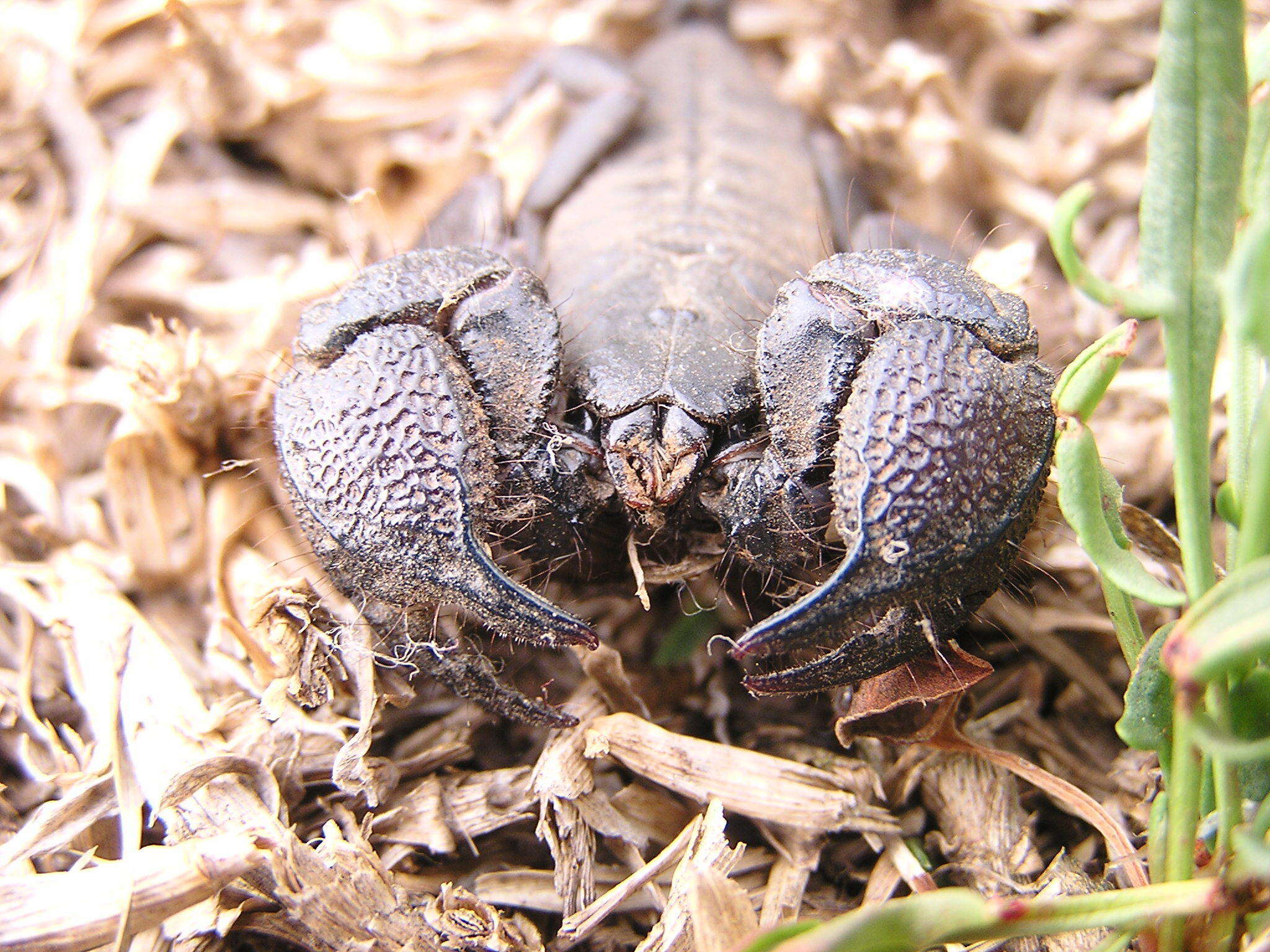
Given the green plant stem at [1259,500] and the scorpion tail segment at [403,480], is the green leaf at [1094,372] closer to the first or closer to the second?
the green plant stem at [1259,500]

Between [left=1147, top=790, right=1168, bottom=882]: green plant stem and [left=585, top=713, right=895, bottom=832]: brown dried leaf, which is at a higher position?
[left=1147, top=790, right=1168, bottom=882]: green plant stem

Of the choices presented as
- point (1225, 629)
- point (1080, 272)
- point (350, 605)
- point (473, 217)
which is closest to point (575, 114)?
point (473, 217)

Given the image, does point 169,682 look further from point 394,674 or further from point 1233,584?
point 1233,584

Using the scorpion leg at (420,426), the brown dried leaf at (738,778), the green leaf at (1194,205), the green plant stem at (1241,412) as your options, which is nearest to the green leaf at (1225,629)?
the green leaf at (1194,205)

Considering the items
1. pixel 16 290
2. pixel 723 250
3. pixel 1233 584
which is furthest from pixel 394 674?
pixel 16 290

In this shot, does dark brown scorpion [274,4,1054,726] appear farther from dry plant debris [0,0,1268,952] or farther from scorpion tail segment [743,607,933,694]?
dry plant debris [0,0,1268,952]

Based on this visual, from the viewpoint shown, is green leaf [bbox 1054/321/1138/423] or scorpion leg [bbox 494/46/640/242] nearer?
green leaf [bbox 1054/321/1138/423]

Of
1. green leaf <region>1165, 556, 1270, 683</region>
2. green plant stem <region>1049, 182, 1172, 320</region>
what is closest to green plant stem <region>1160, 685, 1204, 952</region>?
green leaf <region>1165, 556, 1270, 683</region>
